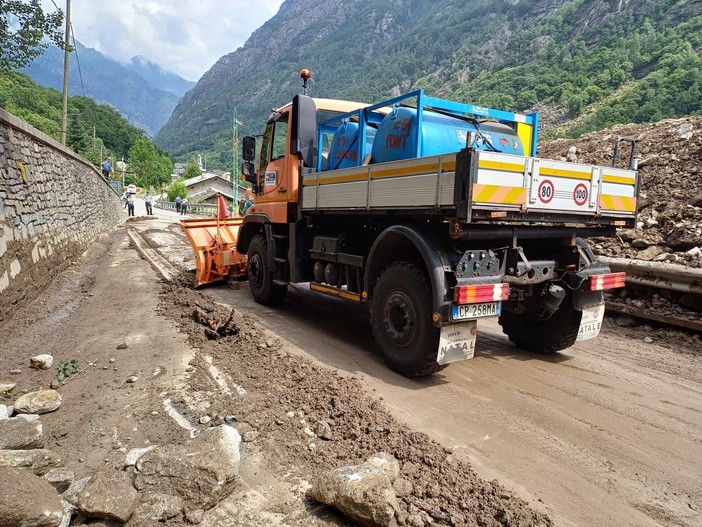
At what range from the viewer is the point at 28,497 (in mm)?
2207

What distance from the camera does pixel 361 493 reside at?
7.84ft

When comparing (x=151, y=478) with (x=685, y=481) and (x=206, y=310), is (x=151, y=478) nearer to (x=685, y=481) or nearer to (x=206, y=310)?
(x=685, y=481)

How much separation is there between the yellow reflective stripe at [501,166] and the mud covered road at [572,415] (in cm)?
198

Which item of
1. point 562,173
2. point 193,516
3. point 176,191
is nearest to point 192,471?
point 193,516

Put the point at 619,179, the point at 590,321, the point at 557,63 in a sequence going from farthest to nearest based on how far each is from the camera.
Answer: the point at 557,63, the point at 590,321, the point at 619,179

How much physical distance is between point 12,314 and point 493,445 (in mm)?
6088

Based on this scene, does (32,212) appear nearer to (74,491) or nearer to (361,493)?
(74,491)

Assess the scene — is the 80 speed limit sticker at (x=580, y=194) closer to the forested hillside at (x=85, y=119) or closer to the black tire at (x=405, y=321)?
the black tire at (x=405, y=321)

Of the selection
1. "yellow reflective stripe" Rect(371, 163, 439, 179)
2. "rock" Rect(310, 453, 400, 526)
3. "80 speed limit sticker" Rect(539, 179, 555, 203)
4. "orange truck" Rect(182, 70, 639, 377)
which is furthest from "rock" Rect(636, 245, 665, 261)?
"rock" Rect(310, 453, 400, 526)

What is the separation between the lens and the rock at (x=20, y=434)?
9.55 feet

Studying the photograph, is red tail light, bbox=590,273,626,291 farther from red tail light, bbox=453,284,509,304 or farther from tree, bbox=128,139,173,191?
tree, bbox=128,139,173,191

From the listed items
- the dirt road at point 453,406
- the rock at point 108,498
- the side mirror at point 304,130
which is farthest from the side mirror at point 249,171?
the rock at point 108,498

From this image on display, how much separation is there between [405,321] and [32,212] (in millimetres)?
6752

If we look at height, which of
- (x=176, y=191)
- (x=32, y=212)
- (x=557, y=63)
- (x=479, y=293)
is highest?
(x=557, y=63)
